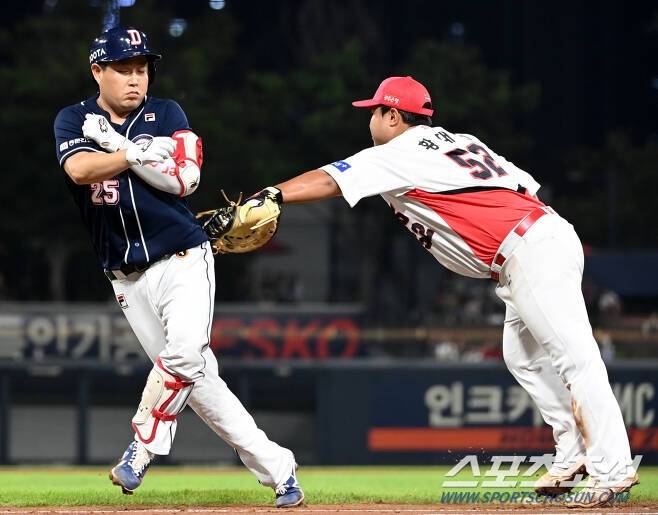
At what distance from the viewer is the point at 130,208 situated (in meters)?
5.05

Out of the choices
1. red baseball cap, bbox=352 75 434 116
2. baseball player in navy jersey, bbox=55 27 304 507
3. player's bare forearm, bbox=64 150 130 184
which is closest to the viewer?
player's bare forearm, bbox=64 150 130 184

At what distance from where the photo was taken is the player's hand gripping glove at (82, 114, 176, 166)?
4.83 m

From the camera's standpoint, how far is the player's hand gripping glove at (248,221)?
200 inches

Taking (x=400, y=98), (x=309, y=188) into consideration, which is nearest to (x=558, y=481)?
(x=309, y=188)

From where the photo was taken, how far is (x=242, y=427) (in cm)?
522

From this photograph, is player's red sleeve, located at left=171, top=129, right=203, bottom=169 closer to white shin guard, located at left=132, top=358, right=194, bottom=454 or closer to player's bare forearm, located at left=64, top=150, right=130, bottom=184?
player's bare forearm, located at left=64, top=150, right=130, bottom=184

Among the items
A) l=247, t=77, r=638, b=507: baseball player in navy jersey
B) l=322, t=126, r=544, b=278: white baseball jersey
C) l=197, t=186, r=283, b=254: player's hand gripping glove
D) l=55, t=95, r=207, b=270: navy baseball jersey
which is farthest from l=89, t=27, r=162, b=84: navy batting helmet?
l=322, t=126, r=544, b=278: white baseball jersey

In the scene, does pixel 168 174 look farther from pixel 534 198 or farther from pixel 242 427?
pixel 534 198

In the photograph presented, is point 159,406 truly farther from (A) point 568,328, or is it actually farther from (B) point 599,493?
(B) point 599,493

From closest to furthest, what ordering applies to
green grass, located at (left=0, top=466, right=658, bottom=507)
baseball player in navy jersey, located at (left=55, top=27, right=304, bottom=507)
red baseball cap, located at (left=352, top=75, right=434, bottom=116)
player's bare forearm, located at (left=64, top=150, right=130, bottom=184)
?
player's bare forearm, located at (left=64, top=150, right=130, bottom=184) → baseball player in navy jersey, located at (left=55, top=27, right=304, bottom=507) → red baseball cap, located at (left=352, top=75, right=434, bottom=116) → green grass, located at (left=0, top=466, right=658, bottom=507)

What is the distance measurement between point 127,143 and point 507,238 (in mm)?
1735

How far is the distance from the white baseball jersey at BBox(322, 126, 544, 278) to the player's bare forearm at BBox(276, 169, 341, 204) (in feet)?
0.14

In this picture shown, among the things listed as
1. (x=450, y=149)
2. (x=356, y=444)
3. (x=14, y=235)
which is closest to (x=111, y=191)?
(x=450, y=149)

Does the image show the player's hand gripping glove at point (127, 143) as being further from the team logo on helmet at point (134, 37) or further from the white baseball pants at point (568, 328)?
the white baseball pants at point (568, 328)
